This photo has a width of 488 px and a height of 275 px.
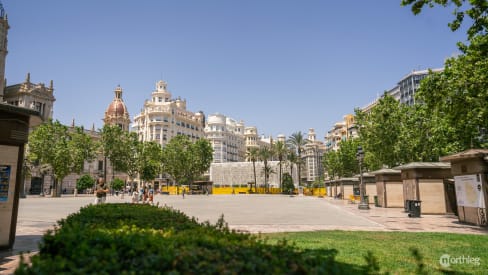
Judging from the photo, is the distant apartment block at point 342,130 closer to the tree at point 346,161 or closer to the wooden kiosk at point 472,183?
the tree at point 346,161

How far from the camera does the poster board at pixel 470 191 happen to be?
13227 millimetres

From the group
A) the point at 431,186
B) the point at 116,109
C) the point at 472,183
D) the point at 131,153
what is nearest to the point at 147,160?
the point at 131,153

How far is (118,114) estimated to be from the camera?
91.4 m

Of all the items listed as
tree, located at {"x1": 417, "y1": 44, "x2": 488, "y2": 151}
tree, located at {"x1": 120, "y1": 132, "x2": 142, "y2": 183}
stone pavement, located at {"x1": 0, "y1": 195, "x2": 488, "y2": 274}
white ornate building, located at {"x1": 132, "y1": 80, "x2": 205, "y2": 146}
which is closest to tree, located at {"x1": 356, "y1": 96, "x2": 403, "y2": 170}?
stone pavement, located at {"x1": 0, "y1": 195, "x2": 488, "y2": 274}

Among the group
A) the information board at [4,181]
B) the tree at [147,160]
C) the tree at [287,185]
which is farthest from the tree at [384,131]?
the tree at [147,160]

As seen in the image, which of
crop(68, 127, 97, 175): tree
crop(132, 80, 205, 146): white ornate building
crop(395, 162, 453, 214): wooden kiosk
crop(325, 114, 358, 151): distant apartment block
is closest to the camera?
crop(395, 162, 453, 214): wooden kiosk

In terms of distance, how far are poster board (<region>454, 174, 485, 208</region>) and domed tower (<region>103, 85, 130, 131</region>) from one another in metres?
85.9

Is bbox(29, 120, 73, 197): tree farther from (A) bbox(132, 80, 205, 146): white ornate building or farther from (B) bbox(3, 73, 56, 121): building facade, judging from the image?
(A) bbox(132, 80, 205, 146): white ornate building

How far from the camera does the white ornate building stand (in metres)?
99.3

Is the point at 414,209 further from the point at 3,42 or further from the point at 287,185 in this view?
the point at 287,185

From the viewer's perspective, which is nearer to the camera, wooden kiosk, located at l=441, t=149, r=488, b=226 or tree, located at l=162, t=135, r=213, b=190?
wooden kiosk, located at l=441, t=149, r=488, b=226

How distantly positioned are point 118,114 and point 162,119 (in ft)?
43.8

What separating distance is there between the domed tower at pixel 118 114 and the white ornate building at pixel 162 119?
30.0ft

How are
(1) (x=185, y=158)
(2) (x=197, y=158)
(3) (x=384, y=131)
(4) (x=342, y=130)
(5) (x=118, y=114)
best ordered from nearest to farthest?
(3) (x=384, y=131) < (1) (x=185, y=158) < (2) (x=197, y=158) < (5) (x=118, y=114) < (4) (x=342, y=130)
